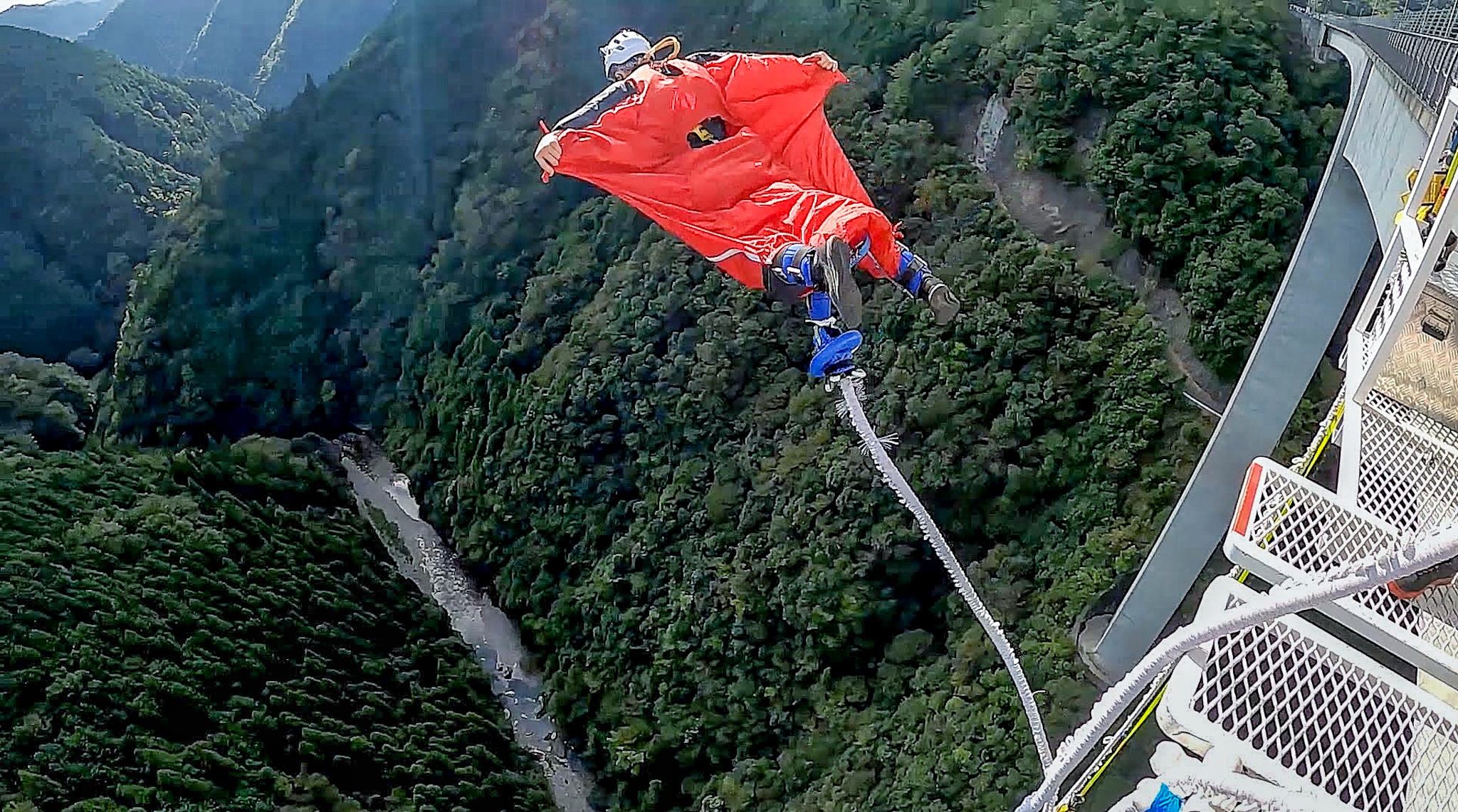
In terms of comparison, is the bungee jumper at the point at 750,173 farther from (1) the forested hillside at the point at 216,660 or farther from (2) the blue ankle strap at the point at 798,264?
(1) the forested hillside at the point at 216,660

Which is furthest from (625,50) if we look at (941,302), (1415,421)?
(1415,421)

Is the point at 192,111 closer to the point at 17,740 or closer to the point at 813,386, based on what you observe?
the point at 17,740

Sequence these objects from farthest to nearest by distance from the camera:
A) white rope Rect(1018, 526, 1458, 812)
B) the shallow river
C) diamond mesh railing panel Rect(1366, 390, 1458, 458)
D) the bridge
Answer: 1. the shallow river
2. the bridge
3. diamond mesh railing panel Rect(1366, 390, 1458, 458)
4. white rope Rect(1018, 526, 1458, 812)

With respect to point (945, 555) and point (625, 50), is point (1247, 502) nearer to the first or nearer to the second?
point (945, 555)

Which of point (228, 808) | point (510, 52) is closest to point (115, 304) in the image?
point (510, 52)

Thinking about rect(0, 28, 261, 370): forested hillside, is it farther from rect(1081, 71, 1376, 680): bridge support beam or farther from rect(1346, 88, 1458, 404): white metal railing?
rect(1346, 88, 1458, 404): white metal railing

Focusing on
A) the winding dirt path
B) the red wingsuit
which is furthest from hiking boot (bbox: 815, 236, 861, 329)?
the winding dirt path
